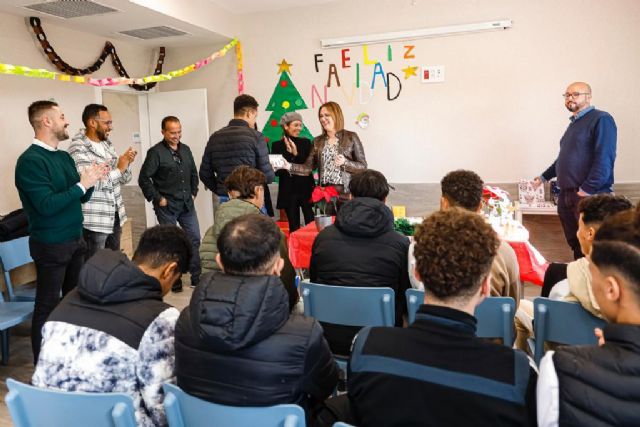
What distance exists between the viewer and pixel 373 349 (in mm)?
1075

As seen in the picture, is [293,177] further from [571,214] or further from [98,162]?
[571,214]

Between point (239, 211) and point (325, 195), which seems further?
point (325, 195)

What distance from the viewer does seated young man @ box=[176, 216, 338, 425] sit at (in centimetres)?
118

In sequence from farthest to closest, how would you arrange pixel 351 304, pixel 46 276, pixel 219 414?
pixel 46 276
pixel 351 304
pixel 219 414

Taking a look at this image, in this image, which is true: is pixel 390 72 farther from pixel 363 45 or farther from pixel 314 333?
pixel 314 333

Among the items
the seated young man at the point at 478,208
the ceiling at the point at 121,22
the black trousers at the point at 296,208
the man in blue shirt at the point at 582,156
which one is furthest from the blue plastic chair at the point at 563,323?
the ceiling at the point at 121,22

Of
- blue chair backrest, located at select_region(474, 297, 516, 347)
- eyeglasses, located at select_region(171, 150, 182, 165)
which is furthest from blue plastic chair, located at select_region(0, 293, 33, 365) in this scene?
blue chair backrest, located at select_region(474, 297, 516, 347)

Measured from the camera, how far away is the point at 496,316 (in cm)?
181

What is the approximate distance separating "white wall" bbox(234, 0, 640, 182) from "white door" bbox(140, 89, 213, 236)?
0.79 metres

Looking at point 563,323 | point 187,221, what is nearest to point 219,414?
point 563,323

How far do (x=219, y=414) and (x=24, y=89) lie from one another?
13.4ft

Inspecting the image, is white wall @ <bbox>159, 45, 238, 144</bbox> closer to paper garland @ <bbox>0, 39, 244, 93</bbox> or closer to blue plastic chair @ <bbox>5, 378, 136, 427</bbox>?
paper garland @ <bbox>0, 39, 244, 93</bbox>

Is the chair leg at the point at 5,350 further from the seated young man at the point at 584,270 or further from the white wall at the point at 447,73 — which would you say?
the seated young man at the point at 584,270

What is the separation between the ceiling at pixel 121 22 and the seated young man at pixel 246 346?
11.2 ft
